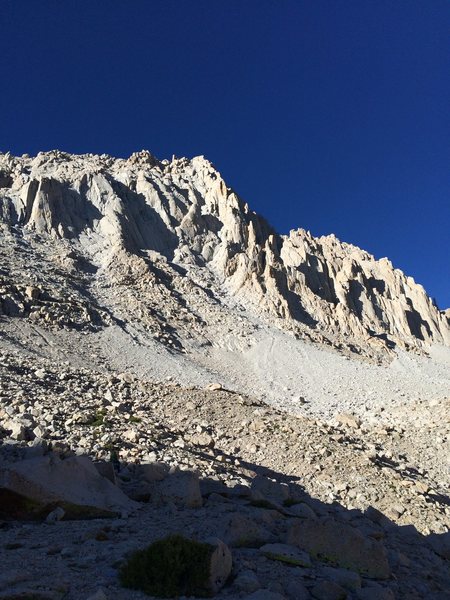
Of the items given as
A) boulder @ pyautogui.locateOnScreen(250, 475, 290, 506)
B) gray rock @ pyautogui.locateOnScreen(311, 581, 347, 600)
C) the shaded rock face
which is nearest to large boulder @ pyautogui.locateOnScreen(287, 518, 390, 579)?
gray rock @ pyautogui.locateOnScreen(311, 581, 347, 600)

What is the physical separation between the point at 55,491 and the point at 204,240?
72625mm

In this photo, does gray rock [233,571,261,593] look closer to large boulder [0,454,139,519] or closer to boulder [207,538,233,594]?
boulder [207,538,233,594]

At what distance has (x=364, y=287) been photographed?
9225 centimetres

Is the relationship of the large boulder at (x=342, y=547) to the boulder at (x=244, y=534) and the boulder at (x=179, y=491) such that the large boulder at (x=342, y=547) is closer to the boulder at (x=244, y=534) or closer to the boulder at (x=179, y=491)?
the boulder at (x=244, y=534)

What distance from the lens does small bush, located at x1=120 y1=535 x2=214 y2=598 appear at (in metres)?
5.47

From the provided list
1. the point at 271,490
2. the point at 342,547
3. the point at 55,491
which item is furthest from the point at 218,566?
the point at 271,490

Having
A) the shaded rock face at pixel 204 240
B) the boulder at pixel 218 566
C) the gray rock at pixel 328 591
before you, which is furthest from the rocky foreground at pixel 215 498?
the shaded rock face at pixel 204 240

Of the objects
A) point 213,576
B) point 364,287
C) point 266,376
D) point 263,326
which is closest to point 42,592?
point 213,576

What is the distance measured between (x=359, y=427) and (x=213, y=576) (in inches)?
901

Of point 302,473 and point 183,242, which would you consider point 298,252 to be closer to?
point 183,242

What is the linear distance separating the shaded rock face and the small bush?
186ft

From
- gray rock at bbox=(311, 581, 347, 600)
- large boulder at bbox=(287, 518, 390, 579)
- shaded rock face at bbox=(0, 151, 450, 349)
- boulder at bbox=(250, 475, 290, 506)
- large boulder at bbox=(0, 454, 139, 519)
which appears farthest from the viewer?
shaded rock face at bbox=(0, 151, 450, 349)

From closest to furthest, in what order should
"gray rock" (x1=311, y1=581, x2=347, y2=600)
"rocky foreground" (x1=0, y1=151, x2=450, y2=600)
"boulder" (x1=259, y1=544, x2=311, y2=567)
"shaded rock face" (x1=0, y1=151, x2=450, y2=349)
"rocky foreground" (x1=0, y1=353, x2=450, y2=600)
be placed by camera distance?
"gray rock" (x1=311, y1=581, x2=347, y2=600)
"rocky foreground" (x1=0, y1=353, x2=450, y2=600)
"boulder" (x1=259, y1=544, x2=311, y2=567)
"rocky foreground" (x1=0, y1=151, x2=450, y2=600)
"shaded rock face" (x1=0, y1=151, x2=450, y2=349)

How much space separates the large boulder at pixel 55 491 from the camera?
25.7 ft
